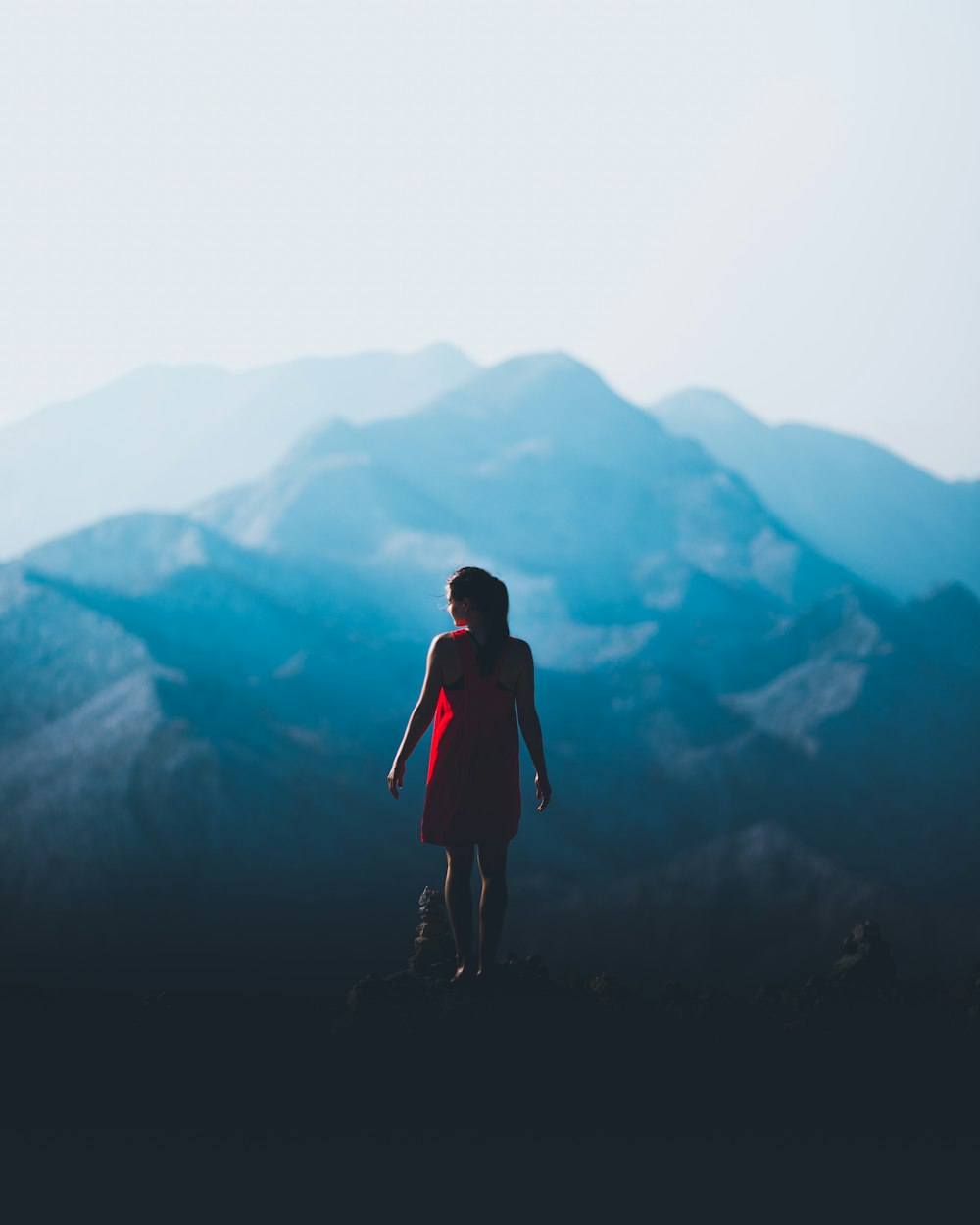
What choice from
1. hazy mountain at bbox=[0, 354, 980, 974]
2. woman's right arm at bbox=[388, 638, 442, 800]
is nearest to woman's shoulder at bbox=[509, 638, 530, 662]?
woman's right arm at bbox=[388, 638, 442, 800]

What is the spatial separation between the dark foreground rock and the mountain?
167 feet

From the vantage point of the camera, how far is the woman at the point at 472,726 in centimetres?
432

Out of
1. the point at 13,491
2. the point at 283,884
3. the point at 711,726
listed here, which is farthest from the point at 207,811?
the point at 13,491

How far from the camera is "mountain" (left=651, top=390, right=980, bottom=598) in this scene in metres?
54.6

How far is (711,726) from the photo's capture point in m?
32.6

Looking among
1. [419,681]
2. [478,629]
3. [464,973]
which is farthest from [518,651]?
[419,681]

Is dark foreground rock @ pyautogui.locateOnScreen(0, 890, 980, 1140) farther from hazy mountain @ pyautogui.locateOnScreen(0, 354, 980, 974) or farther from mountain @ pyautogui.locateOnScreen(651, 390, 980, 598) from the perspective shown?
mountain @ pyautogui.locateOnScreen(651, 390, 980, 598)

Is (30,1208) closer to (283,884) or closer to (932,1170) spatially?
(932,1170)

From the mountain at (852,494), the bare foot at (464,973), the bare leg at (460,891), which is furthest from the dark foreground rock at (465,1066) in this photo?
the mountain at (852,494)

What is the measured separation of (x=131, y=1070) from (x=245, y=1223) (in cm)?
123

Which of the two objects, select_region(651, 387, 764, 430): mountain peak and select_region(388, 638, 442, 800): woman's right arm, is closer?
select_region(388, 638, 442, 800): woman's right arm

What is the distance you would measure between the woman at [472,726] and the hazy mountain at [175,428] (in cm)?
4440

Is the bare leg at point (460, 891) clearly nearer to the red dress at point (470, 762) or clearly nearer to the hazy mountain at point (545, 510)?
the red dress at point (470, 762)

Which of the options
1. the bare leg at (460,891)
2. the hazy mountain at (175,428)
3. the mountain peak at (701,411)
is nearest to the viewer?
the bare leg at (460,891)
